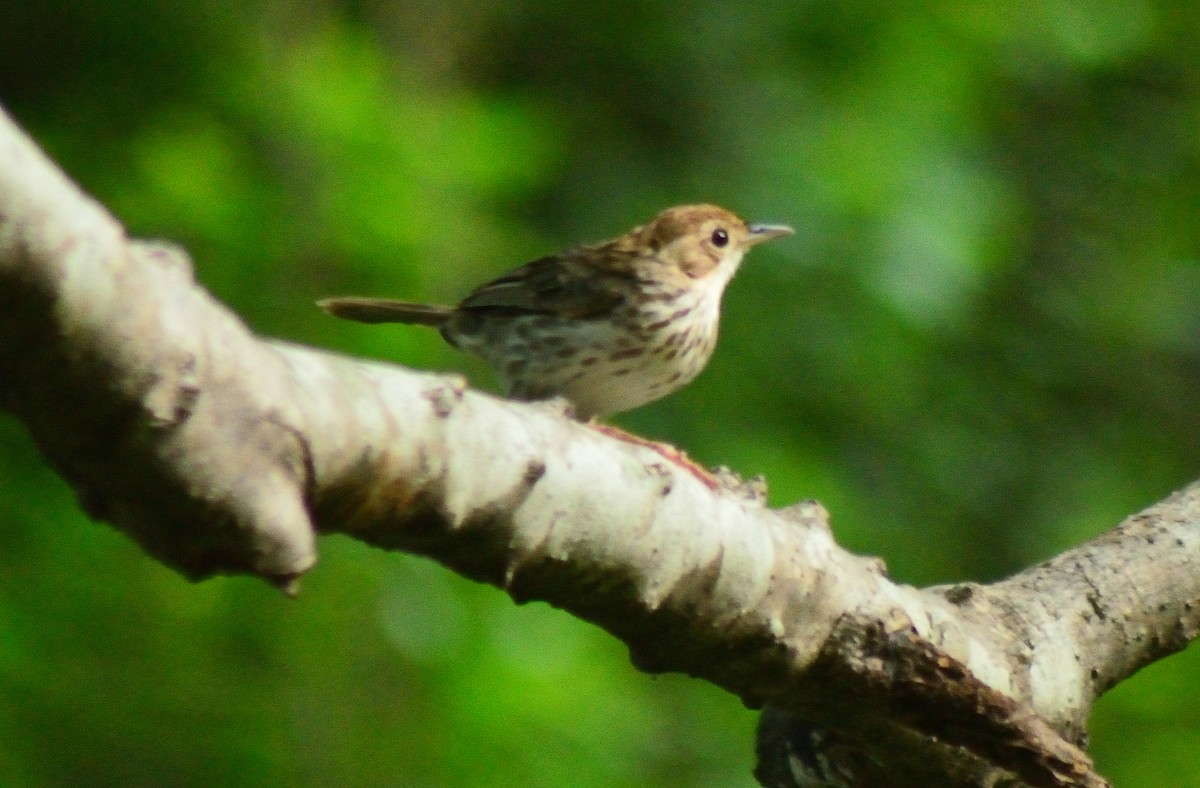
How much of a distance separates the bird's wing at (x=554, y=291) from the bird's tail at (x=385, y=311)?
0.31ft

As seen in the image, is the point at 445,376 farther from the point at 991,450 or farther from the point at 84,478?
the point at 991,450

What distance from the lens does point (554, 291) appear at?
504 centimetres

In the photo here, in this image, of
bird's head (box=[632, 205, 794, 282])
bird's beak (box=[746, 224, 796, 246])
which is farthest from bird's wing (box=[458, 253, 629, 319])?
bird's beak (box=[746, 224, 796, 246])

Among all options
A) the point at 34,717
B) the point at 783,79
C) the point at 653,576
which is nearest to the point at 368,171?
the point at 34,717

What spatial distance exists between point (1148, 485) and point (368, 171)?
16.0 ft

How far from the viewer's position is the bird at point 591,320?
4.86 metres

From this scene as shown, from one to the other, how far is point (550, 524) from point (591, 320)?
9.02 feet

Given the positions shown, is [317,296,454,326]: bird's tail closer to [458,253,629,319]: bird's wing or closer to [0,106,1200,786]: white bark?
[458,253,629,319]: bird's wing

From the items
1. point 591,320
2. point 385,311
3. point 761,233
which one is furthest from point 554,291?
point 761,233

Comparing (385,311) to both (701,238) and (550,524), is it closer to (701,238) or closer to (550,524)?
(701,238)

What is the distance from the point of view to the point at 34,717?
5105 mm

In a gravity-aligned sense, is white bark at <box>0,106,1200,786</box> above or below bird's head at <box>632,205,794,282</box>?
below

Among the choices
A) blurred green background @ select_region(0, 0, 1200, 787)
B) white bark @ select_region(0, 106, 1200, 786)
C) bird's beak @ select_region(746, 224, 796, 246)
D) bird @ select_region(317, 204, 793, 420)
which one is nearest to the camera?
white bark @ select_region(0, 106, 1200, 786)

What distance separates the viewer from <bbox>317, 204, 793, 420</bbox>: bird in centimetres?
486
